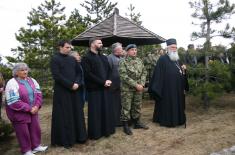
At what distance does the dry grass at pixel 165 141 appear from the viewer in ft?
19.5

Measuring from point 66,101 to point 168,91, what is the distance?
8.42 ft

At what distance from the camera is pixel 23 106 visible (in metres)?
5.68

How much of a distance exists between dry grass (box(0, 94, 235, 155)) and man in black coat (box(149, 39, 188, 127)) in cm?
27

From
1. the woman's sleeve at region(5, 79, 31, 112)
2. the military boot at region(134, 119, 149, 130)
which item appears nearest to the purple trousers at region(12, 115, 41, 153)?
the woman's sleeve at region(5, 79, 31, 112)

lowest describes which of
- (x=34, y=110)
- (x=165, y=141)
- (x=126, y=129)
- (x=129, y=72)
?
(x=165, y=141)

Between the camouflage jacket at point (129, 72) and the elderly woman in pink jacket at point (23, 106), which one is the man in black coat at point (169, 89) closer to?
the camouflage jacket at point (129, 72)

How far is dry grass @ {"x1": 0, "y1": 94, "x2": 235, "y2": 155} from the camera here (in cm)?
595

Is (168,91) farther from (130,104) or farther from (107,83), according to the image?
(107,83)

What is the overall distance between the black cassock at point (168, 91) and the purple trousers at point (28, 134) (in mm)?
2804

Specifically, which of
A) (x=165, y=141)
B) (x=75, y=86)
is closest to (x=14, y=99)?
(x=75, y=86)

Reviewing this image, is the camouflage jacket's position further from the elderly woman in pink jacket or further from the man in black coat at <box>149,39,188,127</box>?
the elderly woman in pink jacket

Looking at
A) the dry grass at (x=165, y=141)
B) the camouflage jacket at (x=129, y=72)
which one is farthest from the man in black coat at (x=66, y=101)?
the camouflage jacket at (x=129, y=72)

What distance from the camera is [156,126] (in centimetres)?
765

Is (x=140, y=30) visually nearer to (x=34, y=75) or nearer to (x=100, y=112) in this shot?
(x=100, y=112)
